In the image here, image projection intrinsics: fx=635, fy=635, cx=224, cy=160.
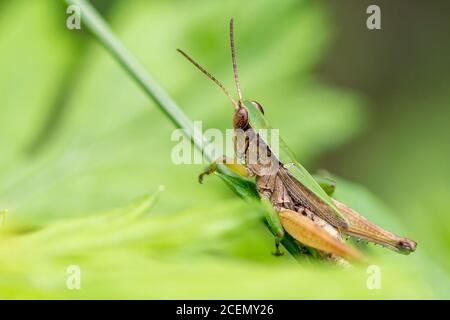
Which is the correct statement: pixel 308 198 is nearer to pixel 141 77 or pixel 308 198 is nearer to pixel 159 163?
pixel 159 163

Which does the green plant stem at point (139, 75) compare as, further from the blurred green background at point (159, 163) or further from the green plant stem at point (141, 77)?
the blurred green background at point (159, 163)

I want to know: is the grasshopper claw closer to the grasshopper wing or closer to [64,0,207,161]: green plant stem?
[64,0,207,161]: green plant stem

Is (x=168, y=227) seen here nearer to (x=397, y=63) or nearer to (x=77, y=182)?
(x=77, y=182)

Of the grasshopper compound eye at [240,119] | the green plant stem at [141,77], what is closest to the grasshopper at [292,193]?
the grasshopper compound eye at [240,119]

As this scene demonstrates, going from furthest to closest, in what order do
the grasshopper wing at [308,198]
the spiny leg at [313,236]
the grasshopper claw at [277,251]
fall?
the grasshopper wing at [308,198] → the spiny leg at [313,236] → the grasshopper claw at [277,251]

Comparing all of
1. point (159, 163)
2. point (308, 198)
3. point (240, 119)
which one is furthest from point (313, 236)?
point (159, 163)
